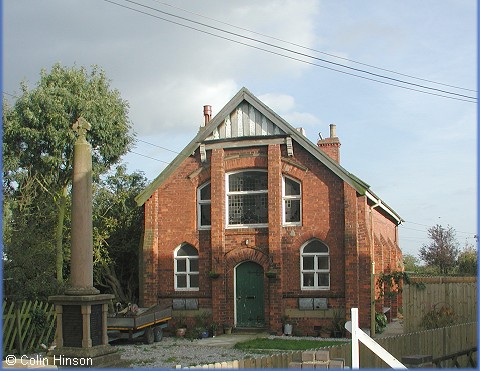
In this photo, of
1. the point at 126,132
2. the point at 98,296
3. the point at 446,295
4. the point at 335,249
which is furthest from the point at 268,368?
the point at 126,132

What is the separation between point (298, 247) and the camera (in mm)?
22031

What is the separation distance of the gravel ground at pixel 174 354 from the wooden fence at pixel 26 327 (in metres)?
2.26

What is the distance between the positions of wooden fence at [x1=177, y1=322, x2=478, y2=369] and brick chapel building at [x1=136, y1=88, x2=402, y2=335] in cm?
696

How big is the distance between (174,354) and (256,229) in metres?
6.28

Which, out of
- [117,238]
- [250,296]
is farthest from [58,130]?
[250,296]

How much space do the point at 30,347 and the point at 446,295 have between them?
1218 cm

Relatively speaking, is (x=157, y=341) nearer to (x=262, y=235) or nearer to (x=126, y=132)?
(x=262, y=235)

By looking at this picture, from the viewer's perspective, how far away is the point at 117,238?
2739cm

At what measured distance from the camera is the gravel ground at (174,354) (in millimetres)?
16062

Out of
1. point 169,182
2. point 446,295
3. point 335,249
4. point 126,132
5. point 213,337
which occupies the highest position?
point 126,132

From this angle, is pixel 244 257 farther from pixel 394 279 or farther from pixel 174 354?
pixel 174 354

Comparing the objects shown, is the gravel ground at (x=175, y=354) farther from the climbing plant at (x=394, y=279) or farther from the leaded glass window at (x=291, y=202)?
the leaded glass window at (x=291, y=202)

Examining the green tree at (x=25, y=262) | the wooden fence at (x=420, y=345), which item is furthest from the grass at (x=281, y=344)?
the green tree at (x=25, y=262)

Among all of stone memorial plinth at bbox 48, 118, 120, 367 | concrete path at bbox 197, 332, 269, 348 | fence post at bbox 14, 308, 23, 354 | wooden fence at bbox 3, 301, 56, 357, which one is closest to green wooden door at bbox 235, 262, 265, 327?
concrete path at bbox 197, 332, 269, 348
